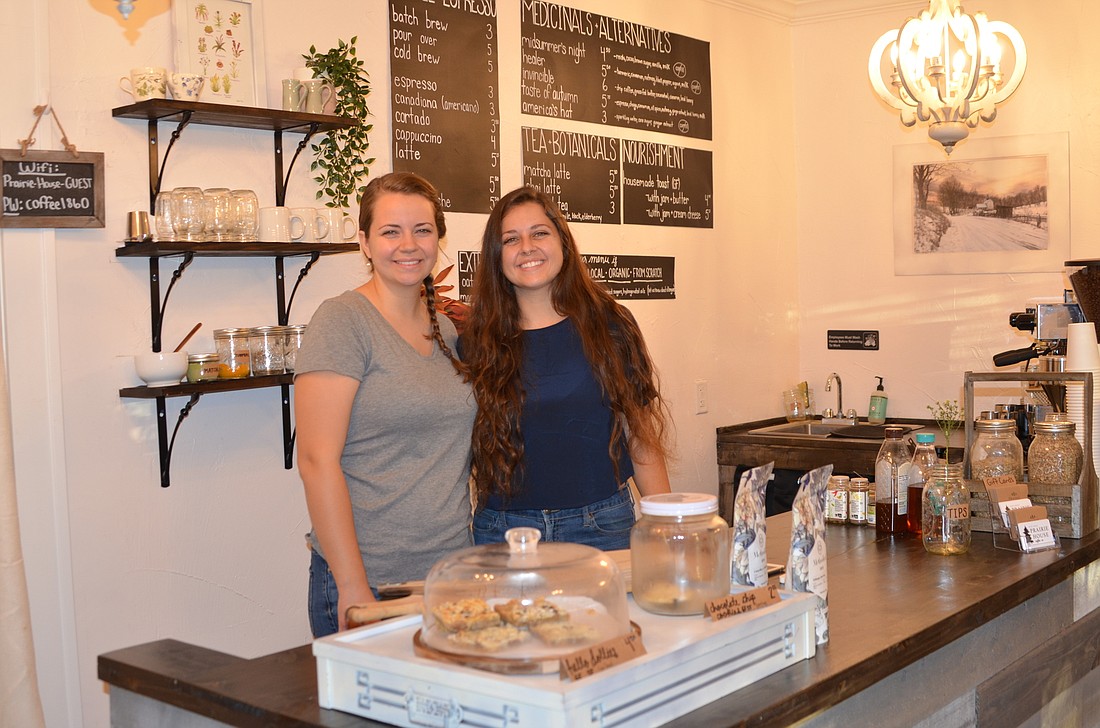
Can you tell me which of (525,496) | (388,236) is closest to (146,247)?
(388,236)

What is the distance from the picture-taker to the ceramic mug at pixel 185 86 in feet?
9.21

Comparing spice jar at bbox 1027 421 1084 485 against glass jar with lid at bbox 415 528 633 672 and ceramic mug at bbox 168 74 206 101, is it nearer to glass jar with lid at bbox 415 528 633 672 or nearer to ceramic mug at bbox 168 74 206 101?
glass jar with lid at bbox 415 528 633 672

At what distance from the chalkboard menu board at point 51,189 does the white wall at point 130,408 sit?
4 cm

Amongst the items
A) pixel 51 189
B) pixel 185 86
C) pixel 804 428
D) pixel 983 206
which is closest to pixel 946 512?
pixel 185 86

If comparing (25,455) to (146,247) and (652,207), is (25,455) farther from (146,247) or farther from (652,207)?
(652,207)

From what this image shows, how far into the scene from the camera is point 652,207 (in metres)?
4.51

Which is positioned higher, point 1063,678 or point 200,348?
point 200,348

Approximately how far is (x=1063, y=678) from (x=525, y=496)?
1.20m

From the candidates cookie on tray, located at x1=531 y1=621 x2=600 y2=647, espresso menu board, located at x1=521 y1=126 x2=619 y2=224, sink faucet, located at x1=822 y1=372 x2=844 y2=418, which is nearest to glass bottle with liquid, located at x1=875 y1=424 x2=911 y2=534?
cookie on tray, located at x1=531 y1=621 x2=600 y2=647

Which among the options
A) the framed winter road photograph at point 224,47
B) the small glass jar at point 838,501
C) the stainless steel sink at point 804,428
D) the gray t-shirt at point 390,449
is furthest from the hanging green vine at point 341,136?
the stainless steel sink at point 804,428

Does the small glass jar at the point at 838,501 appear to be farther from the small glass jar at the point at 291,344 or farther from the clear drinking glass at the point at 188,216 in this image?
the clear drinking glass at the point at 188,216

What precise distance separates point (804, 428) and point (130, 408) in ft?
9.90

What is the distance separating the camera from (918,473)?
2.60 meters

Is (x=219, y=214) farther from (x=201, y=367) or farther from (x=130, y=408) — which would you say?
(x=130, y=408)
